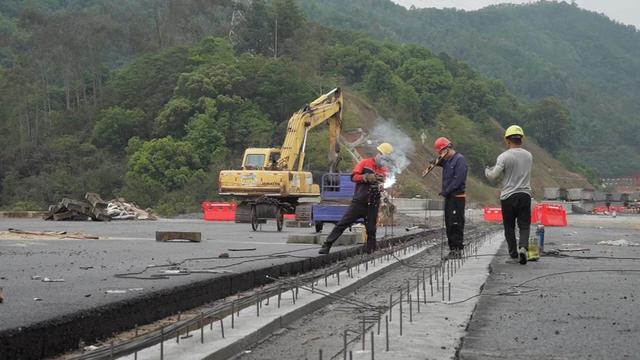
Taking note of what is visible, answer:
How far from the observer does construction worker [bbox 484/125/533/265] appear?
1203 cm

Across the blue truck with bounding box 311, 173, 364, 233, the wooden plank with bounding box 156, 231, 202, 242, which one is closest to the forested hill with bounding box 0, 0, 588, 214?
the blue truck with bounding box 311, 173, 364, 233

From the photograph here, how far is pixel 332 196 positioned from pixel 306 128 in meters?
8.38

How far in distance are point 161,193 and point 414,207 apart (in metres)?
19.6

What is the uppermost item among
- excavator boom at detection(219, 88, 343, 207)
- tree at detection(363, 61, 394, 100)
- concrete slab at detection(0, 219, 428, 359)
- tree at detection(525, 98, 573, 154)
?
tree at detection(363, 61, 394, 100)

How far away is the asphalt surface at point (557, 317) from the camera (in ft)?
18.4

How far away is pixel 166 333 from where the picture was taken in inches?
229

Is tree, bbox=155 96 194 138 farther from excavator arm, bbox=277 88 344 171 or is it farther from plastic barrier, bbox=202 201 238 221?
excavator arm, bbox=277 88 344 171

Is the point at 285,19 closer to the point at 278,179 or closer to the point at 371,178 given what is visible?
the point at 278,179

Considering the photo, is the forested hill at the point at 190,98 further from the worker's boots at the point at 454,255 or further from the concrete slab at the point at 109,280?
the worker's boots at the point at 454,255

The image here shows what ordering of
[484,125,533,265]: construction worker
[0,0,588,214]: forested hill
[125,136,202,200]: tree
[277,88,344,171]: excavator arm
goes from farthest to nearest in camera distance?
1. [0,0,588,214]: forested hill
2. [125,136,202,200]: tree
3. [277,88,344,171]: excavator arm
4. [484,125,533,265]: construction worker

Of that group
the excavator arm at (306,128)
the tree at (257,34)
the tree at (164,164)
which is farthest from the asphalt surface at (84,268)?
the tree at (257,34)

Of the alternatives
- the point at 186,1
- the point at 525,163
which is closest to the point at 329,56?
the point at 186,1

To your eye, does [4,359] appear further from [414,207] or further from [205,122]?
[205,122]

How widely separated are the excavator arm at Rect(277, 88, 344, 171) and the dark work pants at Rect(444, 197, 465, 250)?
18.0m
